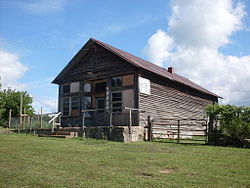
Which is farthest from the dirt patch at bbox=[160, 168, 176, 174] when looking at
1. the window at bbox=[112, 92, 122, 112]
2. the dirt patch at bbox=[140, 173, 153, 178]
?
the window at bbox=[112, 92, 122, 112]

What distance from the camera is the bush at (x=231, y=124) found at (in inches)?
479

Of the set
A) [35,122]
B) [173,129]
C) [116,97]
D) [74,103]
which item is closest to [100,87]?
[116,97]

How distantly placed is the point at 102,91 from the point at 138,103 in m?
3.76

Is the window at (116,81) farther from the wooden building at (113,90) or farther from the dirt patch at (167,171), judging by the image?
the dirt patch at (167,171)

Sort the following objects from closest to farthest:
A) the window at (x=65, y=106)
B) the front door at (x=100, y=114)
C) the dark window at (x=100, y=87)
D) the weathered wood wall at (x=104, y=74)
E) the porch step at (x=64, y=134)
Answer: the porch step at (x=64, y=134) → the weathered wood wall at (x=104, y=74) → the front door at (x=100, y=114) → the dark window at (x=100, y=87) → the window at (x=65, y=106)

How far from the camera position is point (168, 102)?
20.7 meters

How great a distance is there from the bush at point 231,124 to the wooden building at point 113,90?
18.2ft

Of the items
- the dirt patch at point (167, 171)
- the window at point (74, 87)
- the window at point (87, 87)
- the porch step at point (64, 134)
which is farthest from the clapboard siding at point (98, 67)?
the dirt patch at point (167, 171)

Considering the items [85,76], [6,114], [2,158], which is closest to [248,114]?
[2,158]

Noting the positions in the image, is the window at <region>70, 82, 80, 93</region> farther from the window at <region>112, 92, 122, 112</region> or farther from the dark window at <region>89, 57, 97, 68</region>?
the window at <region>112, 92, 122, 112</region>

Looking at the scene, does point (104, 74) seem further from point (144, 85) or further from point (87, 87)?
point (144, 85)

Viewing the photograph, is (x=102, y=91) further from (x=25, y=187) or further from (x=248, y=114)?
(x=25, y=187)

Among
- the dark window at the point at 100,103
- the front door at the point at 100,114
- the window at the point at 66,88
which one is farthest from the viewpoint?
the window at the point at 66,88

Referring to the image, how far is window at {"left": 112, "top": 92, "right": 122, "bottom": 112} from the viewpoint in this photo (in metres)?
18.4
